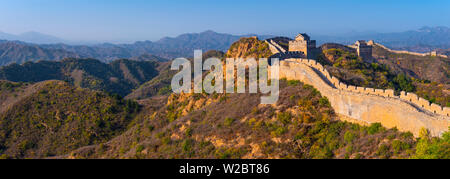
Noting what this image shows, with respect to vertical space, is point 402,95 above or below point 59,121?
above

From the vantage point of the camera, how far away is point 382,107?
20.4 m

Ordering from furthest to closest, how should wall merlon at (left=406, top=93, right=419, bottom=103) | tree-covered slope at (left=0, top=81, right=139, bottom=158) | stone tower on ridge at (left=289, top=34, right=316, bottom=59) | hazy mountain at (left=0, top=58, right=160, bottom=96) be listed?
hazy mountain at (left=0, top=58, right=160, bottom=96) < tree-covered slope at (left=0, top=81, right=139, bottom=158) < stone tower on ridge at (left=289, top=34, right=316, bottom=59) < wall merlon at (left=406, top=93, right=419, bottom=103)

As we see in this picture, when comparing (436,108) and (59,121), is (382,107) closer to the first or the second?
(436,108)

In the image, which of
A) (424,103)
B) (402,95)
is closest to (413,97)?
(402,95)

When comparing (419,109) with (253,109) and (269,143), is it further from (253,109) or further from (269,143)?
(253,109)

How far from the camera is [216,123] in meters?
30.1

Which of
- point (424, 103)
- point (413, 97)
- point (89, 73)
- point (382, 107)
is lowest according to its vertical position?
point (89, 73)

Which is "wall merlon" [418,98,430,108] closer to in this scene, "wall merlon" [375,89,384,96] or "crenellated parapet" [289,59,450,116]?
"crenellated parapet" [289,59,450,116]

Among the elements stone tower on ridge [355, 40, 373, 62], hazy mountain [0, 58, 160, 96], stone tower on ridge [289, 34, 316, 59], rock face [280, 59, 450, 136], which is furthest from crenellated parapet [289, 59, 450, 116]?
hazy mountain [0, 58, 160, 96]

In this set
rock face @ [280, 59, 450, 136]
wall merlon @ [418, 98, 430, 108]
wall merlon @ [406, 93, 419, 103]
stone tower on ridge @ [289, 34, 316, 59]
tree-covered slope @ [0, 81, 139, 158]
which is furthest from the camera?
tree-covered slope @ [0, 81, 139, 158]

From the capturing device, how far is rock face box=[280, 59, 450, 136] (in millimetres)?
17453

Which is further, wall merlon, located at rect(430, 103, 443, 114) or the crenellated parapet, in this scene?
the crenellated parapet

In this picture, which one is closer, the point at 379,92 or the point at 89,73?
the point at 379,92
